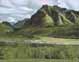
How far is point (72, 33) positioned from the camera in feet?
348

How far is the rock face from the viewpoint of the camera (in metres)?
144

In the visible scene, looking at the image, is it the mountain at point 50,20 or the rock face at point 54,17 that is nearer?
the mountain at point 50,20

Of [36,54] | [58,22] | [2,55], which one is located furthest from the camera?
[58,22]

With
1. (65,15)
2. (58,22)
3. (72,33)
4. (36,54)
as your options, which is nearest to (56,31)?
(72,33)

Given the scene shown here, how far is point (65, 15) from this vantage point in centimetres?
15788

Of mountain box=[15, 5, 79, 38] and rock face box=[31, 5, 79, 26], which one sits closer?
mountain box=[15, 5, 79, 38]

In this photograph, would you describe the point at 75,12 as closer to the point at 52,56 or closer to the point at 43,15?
the point at 43,15

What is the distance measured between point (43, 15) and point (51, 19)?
35.4 ft

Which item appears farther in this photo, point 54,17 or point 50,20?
point 54,17

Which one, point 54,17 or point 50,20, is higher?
point 54,17

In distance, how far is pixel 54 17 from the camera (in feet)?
503

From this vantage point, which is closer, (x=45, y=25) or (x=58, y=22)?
(x=45, y=25)

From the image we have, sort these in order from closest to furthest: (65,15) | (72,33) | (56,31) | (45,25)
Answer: (72,33) → (56,31) → (45,25) → (65,15)

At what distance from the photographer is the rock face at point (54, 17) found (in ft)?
473
